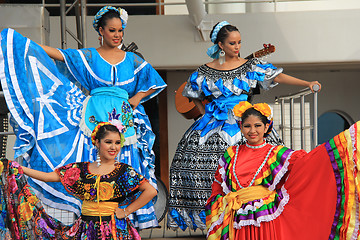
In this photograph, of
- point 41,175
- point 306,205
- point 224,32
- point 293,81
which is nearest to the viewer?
point 41,175

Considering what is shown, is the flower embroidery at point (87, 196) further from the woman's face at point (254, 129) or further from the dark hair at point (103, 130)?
the woman's face at point (254, 129)

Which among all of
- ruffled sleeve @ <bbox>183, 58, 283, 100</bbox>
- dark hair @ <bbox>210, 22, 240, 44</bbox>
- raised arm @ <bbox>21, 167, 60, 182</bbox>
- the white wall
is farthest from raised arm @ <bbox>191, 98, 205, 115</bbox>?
the white wall

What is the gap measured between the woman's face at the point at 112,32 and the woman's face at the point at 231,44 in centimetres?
71

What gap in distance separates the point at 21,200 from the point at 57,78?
43.9 inches

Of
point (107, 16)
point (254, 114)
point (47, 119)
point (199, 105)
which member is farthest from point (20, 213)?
point (199, 105)

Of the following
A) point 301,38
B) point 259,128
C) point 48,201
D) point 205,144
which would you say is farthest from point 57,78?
point 301,38

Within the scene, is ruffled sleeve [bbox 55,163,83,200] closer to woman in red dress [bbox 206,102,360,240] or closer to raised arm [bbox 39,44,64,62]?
woman in red dress [bbox 206,102,360,240]

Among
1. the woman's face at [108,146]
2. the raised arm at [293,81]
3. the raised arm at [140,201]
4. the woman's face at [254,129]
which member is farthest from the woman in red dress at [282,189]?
the woman's face at [108,146]

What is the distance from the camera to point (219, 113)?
13.6 ft

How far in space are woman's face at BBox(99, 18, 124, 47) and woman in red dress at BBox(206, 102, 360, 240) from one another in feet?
3.15

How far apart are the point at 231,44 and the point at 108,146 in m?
1.31

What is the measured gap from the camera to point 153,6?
8.39 metres

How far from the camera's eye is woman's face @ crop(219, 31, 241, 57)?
4133 millimetres

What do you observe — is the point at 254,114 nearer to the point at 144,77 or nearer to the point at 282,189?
the point at 282,189
